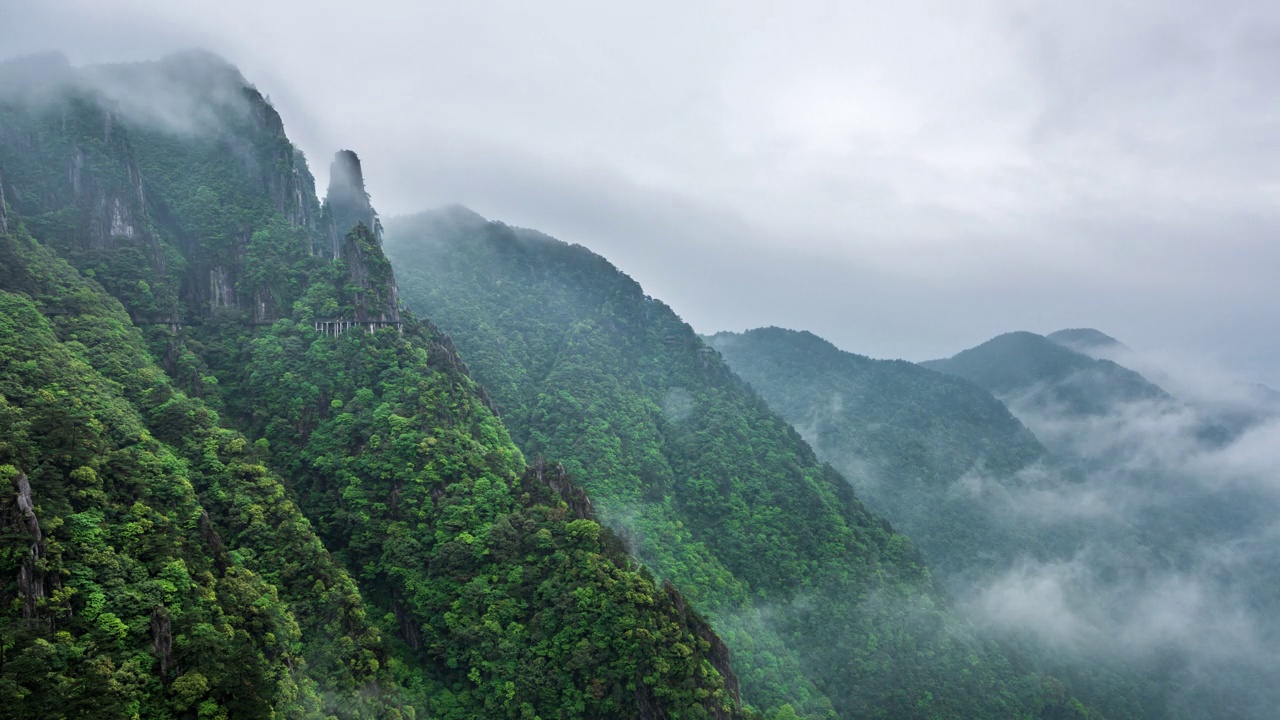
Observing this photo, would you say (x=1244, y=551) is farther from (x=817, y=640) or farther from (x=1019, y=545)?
(x=817, y=640)

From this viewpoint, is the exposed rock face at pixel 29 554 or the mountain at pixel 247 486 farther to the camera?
the mountain at pixel 247 486

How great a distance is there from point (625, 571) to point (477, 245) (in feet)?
505

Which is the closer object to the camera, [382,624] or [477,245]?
[382,624]

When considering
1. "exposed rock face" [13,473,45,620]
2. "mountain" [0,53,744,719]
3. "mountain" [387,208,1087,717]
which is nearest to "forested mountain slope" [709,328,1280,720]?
"mountain" [387,208,1087,717]

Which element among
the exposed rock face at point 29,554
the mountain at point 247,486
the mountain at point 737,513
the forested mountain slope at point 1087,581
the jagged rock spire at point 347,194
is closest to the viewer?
the exposed rock face at point 29,554

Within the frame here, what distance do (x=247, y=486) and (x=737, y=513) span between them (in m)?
86.3

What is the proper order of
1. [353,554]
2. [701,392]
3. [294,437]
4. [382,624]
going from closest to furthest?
[382,624]
[353,554]
[294,437]
[701,392]

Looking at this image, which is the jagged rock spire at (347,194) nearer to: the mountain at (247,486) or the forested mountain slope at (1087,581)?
the mountain at (247,486)

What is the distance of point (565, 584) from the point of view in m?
65.6

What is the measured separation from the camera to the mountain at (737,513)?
98.2 metres

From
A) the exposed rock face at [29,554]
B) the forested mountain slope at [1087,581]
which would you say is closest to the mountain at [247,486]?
the exposed rock face at [29,554]

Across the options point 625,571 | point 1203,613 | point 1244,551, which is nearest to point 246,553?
point 625,571

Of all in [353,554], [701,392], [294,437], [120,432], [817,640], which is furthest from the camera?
[701,392]

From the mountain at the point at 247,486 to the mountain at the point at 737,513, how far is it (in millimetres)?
28925
